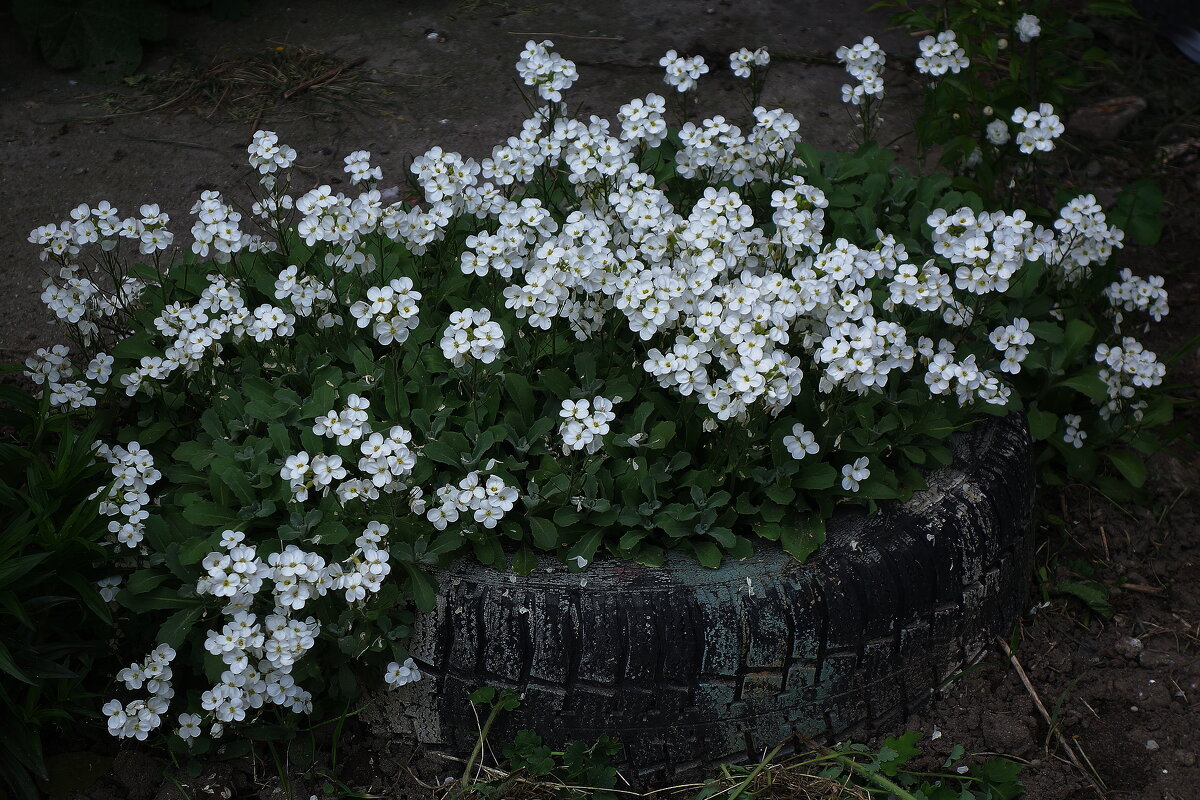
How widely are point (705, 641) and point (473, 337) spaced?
33.5 inches

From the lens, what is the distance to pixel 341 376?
2.74 m

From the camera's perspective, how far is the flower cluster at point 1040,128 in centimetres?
330

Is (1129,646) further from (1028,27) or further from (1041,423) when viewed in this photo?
(1028,27)

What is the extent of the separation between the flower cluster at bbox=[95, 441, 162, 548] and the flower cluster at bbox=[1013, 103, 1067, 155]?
2.60 metres

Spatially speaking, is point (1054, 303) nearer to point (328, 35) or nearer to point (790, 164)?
point (790, 164)

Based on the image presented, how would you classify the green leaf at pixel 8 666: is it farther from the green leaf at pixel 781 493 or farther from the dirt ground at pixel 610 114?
the green leaf at pixel 781 493

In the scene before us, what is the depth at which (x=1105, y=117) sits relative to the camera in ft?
18.0

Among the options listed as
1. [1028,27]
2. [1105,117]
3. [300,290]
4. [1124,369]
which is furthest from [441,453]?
[1105,117]

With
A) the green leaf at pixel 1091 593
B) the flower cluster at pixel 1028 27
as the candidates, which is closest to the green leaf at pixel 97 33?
the flower cluster at pixel 1028 27

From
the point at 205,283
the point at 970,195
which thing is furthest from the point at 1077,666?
the point at 205,283

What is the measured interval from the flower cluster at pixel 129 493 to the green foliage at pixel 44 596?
47mm

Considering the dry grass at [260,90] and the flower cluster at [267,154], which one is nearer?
the flower cluster at [267,154]

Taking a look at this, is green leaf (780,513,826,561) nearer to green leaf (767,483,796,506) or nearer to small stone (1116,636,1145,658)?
green leaf (767,483,796,506)

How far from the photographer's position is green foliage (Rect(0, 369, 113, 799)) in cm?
237
